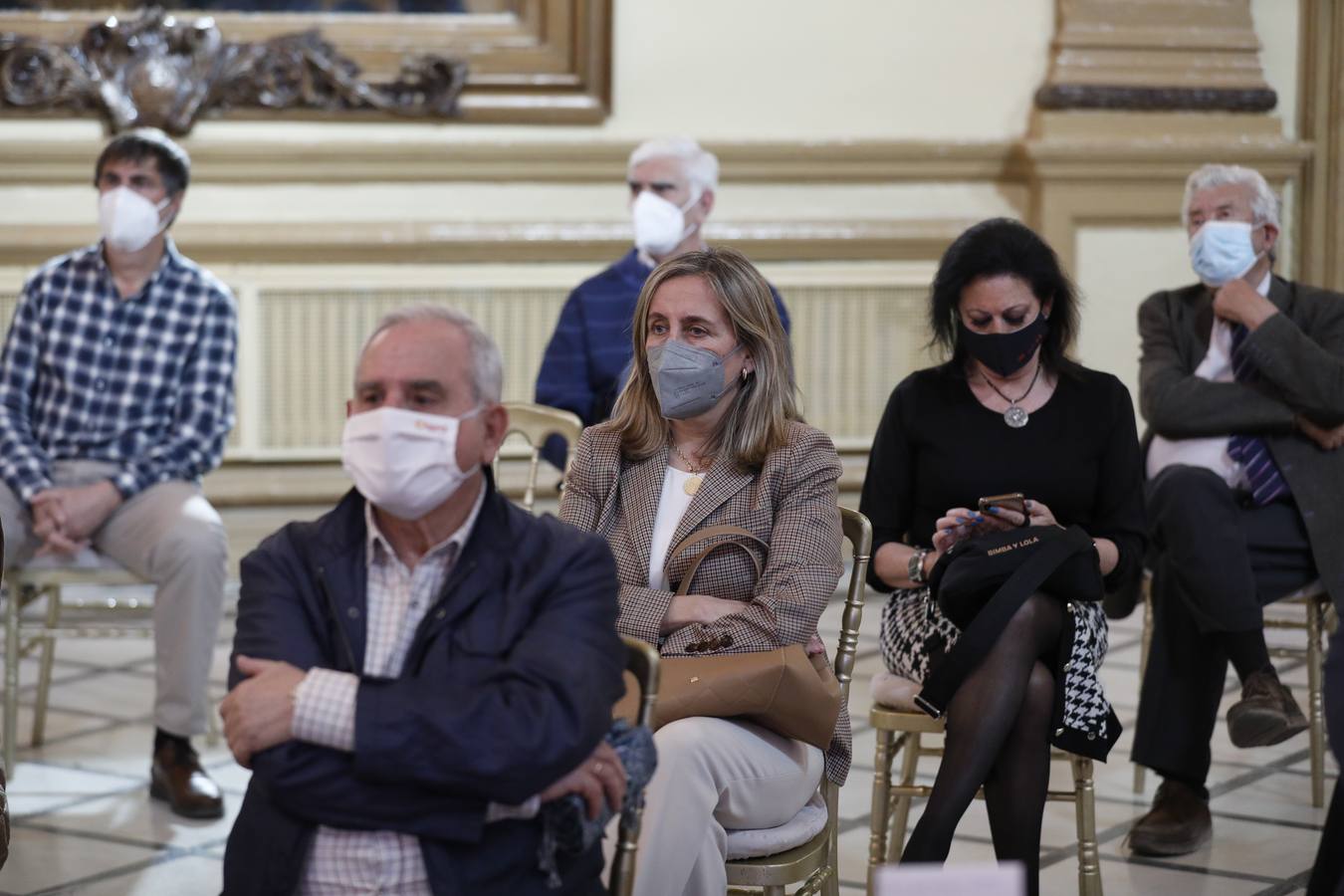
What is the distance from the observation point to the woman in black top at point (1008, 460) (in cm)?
320

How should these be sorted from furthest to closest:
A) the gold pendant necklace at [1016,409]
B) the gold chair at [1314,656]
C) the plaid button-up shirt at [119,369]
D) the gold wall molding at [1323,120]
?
the gold wall molding at [1323,120], the plaid button-up shirt at [119,369], the gold chair at [1314,656], the gold pendant necklace at [1016,409]

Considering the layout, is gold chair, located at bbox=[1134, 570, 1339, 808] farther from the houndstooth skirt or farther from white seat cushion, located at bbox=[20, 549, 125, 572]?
white seat cushion, located at bbox=[20, 549, 125, 572]

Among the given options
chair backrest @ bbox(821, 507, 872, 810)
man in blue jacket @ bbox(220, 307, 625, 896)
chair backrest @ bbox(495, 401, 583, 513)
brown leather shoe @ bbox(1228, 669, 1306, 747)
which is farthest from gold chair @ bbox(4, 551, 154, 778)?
brown leather shoe @ bbox(1228, 669, 1306, 747)

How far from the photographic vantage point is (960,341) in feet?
11.3

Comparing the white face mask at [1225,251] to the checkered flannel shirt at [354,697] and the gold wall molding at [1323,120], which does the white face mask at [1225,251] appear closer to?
the checkered flannel shirt at [354,697]

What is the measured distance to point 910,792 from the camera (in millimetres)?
3381

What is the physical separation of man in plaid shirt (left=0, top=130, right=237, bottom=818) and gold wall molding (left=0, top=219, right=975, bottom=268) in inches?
59.8

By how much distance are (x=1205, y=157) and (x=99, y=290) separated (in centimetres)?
403

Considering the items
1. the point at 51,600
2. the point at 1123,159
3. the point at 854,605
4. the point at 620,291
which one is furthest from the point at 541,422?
the point at 1123,159

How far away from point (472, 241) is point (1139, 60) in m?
2.49

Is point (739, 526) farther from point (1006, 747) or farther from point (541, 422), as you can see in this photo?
point (541, 422)

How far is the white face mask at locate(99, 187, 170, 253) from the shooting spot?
4555 mm

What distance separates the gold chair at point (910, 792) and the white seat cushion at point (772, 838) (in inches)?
21.5

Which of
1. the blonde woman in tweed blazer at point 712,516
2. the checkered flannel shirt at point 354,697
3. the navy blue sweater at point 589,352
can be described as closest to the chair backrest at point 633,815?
the checkered flannel shirt at point 354,697
